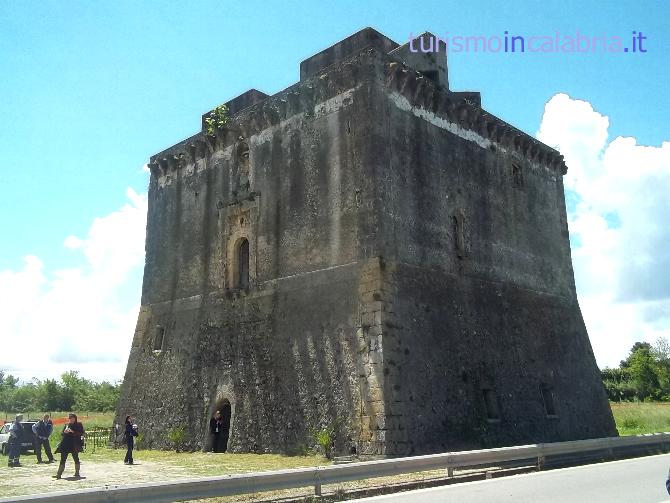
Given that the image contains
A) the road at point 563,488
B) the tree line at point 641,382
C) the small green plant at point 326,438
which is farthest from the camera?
the tree line at point 641,382

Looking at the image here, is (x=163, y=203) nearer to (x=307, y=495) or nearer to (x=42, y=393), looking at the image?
(x=307, y=495)

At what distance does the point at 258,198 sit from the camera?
19203mm

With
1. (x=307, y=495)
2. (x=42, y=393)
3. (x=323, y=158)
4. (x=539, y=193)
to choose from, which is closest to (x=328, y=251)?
(x=323, y=158)

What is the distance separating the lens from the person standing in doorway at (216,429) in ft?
59.0

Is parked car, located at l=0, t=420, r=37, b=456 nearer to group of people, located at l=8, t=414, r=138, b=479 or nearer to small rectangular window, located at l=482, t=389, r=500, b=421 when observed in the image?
group of people, located at l=8, t=414, r=138, b=479

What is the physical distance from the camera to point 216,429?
18.0 m

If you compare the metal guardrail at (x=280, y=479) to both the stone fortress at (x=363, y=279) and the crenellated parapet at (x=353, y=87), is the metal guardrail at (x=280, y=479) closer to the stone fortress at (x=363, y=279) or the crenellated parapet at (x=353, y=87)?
the stone fortress at (x=363, y=279)

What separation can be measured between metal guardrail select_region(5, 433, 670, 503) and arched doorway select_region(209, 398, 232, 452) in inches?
346

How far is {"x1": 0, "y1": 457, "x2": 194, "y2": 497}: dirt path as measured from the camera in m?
11.2

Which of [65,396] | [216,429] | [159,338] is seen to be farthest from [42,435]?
[65,396]

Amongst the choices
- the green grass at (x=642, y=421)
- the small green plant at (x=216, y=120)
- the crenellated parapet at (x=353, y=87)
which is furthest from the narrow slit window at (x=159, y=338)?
the green grass at (x=642, y=421)

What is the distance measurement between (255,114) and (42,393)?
55.8 meters

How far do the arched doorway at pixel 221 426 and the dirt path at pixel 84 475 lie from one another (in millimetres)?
2384

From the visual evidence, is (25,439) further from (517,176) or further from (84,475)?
(517,176)
